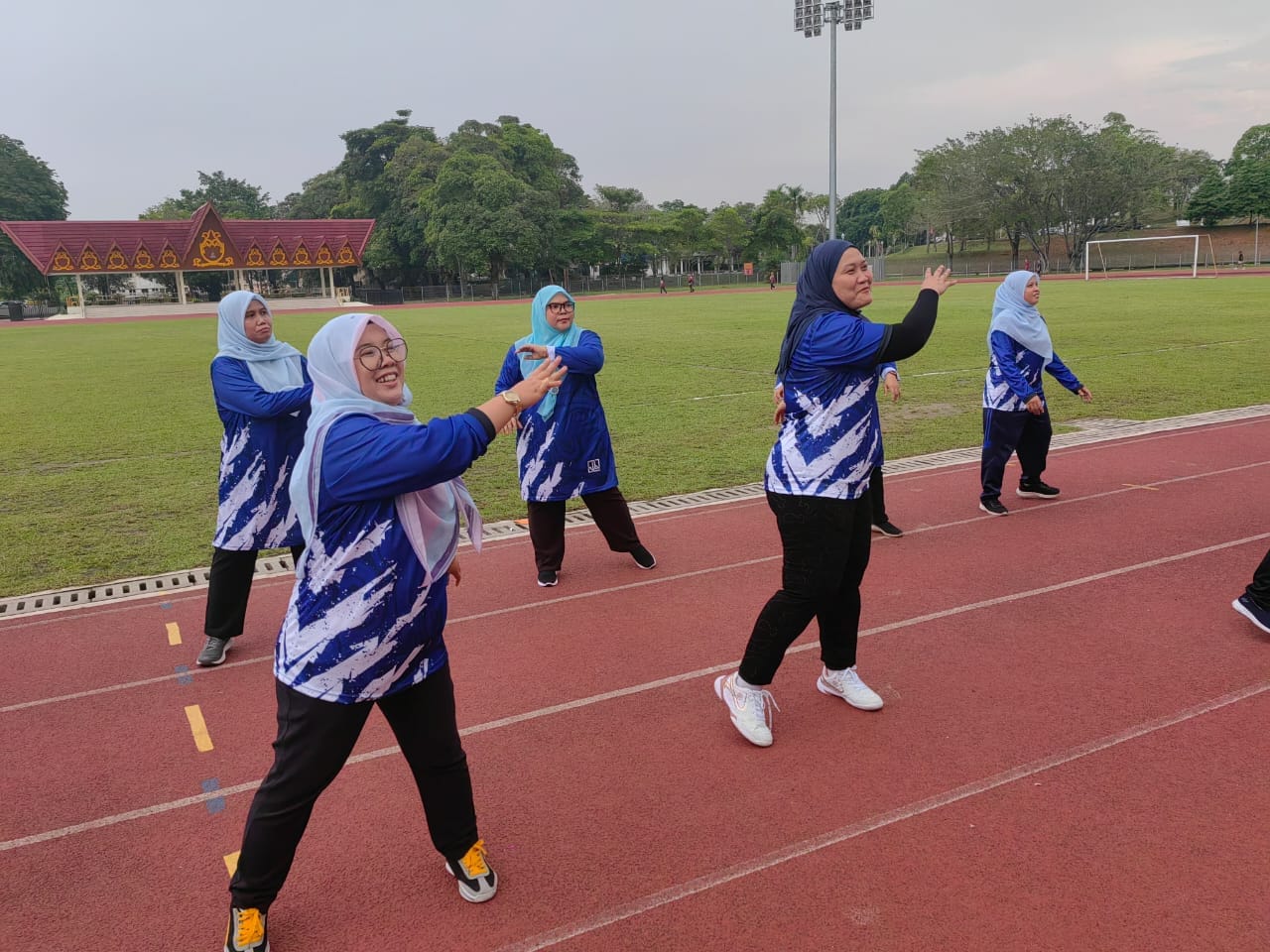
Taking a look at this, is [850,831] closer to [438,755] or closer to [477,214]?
[438,755]

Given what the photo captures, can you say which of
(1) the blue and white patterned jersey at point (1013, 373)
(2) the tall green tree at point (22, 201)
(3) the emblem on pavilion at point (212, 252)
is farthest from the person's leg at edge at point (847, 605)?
(2) the tall green tree at point (22, 201)

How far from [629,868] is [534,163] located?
71.4 m

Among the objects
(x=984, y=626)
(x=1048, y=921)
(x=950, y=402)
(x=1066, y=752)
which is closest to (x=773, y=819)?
(x=1048, y=921)

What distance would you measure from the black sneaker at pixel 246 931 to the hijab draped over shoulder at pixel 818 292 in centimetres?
257

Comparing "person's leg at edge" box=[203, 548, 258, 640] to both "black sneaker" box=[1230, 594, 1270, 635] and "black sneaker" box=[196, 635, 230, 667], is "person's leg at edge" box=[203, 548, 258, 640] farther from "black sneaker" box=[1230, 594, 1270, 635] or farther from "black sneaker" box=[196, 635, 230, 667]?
"black sneaker" box=[1230, 594, 1270, 635]

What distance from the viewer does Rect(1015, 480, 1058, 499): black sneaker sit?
23.7ft

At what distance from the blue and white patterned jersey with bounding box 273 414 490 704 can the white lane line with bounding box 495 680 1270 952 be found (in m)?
0.90

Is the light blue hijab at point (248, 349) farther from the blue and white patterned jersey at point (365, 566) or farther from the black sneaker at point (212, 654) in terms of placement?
the blue and white patterned jersey at point (365, 566)

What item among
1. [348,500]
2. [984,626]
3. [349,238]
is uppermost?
[349,238]

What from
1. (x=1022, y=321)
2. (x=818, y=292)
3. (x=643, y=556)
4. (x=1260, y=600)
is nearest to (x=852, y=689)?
(x=818, y=292)

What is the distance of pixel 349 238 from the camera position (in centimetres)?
5825

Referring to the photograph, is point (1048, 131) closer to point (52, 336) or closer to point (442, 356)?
point (442, 356)

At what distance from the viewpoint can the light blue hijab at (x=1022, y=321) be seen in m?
6.74

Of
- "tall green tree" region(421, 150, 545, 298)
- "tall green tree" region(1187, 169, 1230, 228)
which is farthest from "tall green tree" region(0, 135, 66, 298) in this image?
"tall green tree" region(1187, 169, 1230, 228)
